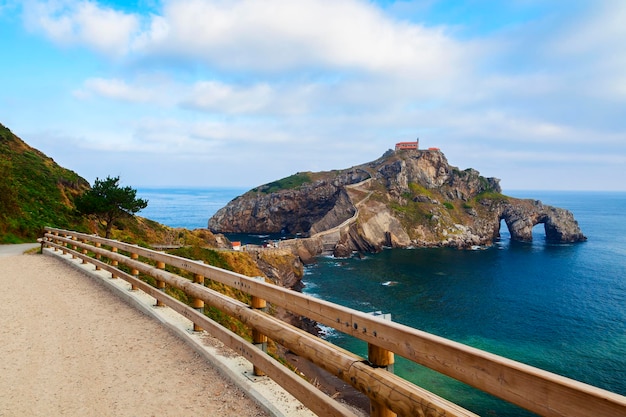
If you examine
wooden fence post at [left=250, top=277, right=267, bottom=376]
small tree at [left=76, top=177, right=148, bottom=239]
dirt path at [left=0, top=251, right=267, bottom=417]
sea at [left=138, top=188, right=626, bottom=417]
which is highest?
small tree at [left=76, top=177, right=148, bottom=239]

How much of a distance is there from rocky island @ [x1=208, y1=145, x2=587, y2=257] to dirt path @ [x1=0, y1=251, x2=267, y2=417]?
74.3m

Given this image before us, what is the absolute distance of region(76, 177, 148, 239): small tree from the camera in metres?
34.2

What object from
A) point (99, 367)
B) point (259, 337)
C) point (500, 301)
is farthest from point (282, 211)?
point (259, 337)

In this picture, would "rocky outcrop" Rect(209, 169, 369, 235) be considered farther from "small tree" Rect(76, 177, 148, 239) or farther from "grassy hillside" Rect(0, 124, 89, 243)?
"small tree" Rect(76, 177, 148, 239)

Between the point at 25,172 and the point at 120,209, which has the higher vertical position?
the point at 25,172

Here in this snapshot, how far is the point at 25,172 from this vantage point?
39781 millimetres

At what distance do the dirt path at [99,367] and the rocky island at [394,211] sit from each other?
74.3 meters

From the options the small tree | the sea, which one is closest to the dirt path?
the sea

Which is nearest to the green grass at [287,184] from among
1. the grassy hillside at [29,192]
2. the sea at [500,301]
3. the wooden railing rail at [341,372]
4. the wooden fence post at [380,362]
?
the sea at [500,301]

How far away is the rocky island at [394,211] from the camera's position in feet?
330

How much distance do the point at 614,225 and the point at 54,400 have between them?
189197 mm

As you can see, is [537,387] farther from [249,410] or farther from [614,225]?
[614,225]

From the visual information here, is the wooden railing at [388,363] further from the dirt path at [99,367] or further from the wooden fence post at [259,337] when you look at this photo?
the dirt path at [99,367]

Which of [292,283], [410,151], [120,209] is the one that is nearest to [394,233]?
[292,283]
